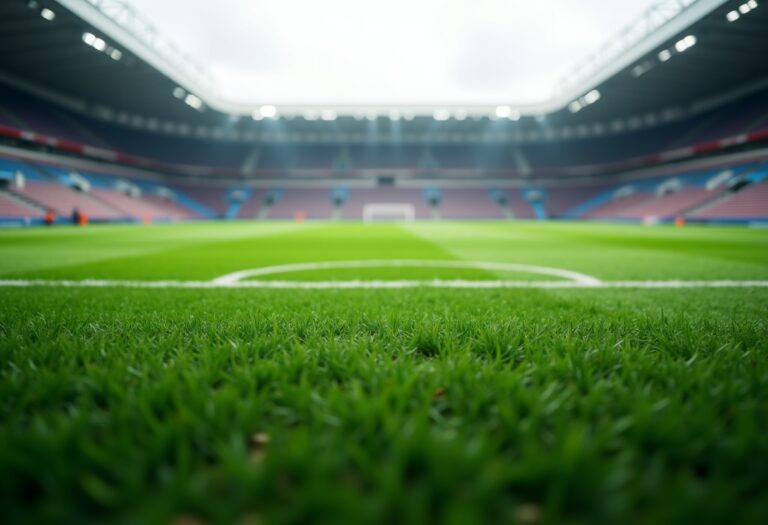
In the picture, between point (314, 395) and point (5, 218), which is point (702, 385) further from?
point (5, 218)

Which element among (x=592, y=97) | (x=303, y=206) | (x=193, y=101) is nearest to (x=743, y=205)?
(x=592, y=97)

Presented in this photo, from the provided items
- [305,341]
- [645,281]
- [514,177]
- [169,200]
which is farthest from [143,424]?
[514,177]

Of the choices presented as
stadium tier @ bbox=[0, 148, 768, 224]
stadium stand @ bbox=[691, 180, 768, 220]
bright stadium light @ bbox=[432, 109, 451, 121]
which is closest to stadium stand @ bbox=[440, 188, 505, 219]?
stadium tier @ bbox=[0, 148, 768, 224]

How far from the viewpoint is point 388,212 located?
40312mm

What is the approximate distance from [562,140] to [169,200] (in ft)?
138

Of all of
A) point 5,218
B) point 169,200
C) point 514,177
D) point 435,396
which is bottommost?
point 435,396

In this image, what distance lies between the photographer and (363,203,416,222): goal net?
1567 inches

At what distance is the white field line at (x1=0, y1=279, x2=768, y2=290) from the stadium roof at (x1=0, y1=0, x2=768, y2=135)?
830 inches

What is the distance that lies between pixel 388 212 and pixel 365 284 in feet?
122

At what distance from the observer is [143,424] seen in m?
Result: 0.93

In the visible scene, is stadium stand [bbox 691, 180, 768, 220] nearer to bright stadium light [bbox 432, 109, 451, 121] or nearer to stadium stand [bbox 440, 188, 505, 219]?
stadium stand [bbox 440, 188, 505, 219]

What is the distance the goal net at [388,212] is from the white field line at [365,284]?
36.3 m

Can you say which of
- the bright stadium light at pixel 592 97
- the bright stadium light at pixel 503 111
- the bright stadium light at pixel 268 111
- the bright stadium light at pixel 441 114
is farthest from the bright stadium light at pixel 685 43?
the bright stadium light at pixel 268 111

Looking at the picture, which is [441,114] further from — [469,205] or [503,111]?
[469,205]
